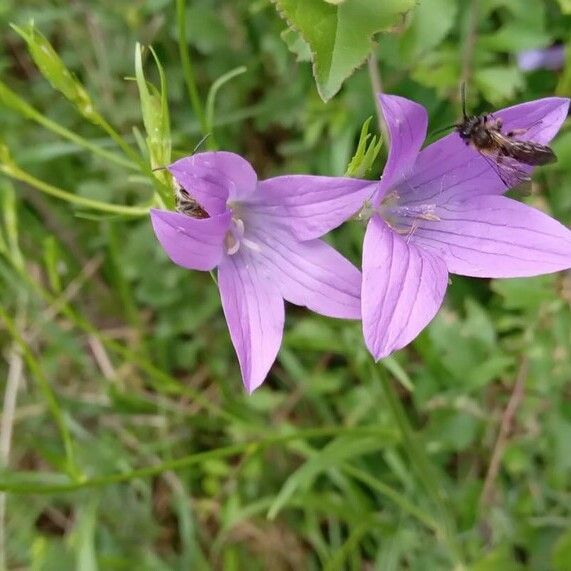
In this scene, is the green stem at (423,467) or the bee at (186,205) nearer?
the bee at (186,205)

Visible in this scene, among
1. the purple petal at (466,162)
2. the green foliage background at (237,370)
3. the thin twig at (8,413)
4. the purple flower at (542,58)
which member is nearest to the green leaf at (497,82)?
the green foliage background at (237,370)

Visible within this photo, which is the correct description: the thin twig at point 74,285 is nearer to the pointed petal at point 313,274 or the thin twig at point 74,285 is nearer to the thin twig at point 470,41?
the thin twig at point 470,41

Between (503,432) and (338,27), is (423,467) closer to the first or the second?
(503,432)

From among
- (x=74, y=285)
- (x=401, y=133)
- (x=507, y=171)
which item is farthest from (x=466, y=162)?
(x=74, y=285)

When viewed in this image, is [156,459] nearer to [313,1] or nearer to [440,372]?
[440,372]

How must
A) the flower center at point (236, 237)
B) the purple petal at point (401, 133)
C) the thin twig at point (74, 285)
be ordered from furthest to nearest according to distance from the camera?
the thin twig at point (74, 285)
the flower center at point (236, 237)
the purple petal at point (401, 133)
